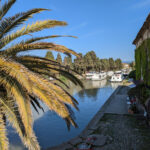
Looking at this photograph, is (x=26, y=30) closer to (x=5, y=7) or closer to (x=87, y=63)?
(x=5, y=7)

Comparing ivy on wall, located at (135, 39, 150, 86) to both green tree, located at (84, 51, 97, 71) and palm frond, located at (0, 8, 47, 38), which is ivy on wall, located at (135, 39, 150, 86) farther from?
green tree, located at (84, 51, 97, 71)

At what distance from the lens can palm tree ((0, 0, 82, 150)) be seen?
2719 millimetres

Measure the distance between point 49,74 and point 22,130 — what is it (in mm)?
2537

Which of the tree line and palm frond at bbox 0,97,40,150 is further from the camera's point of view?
the tree line

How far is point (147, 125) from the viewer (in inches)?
341

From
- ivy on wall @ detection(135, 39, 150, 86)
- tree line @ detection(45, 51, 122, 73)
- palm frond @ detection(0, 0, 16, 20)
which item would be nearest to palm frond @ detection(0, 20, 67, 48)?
palm frond @ detection(0, 0, 16, 20)

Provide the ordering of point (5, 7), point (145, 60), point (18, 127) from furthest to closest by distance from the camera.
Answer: point (145, 60)
point (5, 7)
point (18, 127)

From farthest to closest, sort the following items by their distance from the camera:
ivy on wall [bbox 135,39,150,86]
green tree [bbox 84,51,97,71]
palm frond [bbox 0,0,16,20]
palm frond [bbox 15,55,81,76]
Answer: green tree [bbox 84,51,97,71] < ivy on wall [bbox 135,39,150,86] < palm frond [bbox 15,55,81,76] < palm frond [bbox 0,0,16,20]

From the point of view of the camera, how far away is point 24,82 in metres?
2.56

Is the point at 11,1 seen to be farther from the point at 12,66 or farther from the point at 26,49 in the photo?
the point at 12,66

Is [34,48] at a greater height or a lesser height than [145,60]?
lesser

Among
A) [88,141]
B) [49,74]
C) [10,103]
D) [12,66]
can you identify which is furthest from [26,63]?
[88,141]

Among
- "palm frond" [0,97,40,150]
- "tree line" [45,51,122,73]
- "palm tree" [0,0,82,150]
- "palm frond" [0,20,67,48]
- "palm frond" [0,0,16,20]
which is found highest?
"tree line" [45,51,122,73]

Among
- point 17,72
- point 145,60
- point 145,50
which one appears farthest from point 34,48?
point 145,60
